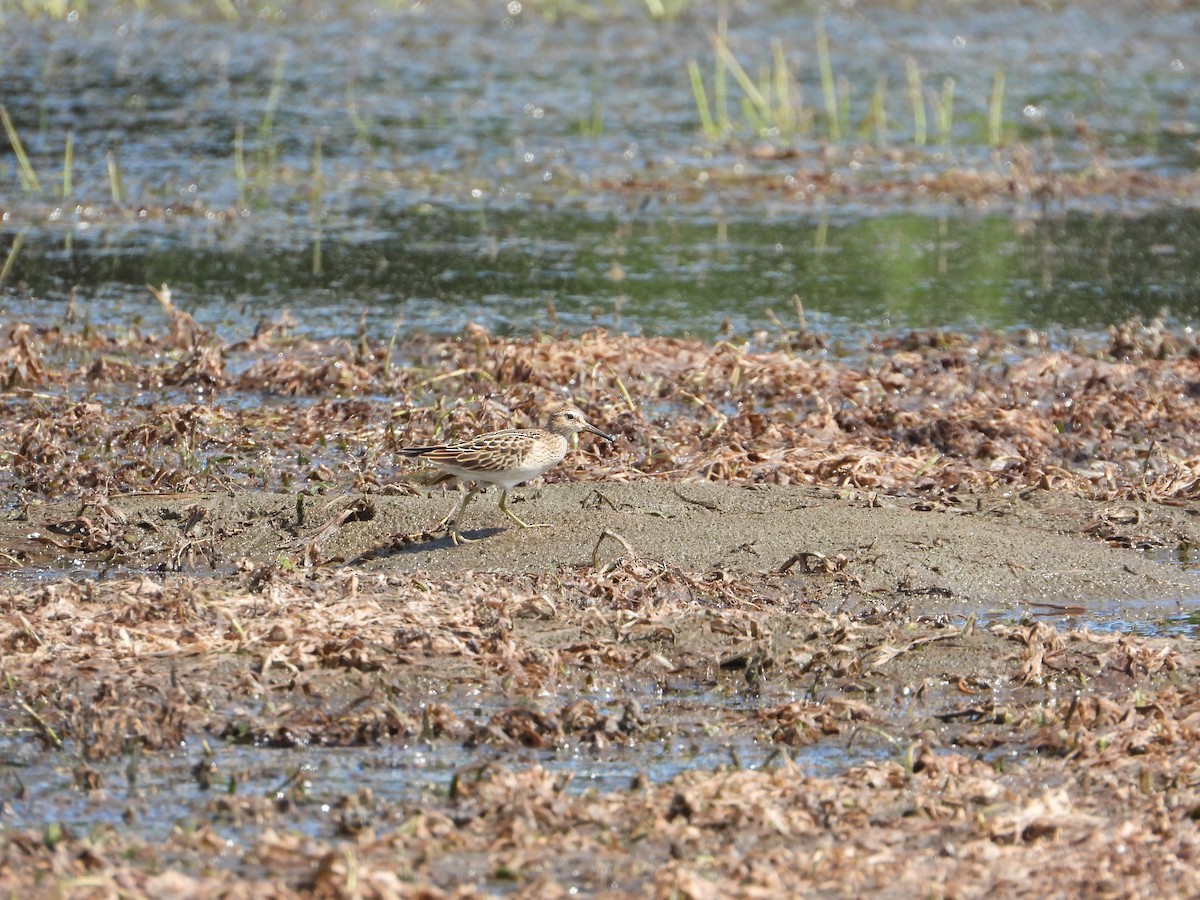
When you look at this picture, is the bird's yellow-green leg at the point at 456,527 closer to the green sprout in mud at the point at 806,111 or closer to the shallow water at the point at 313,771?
the shallow water at the point at 313,771

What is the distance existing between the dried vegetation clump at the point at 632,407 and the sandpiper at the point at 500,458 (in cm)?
87

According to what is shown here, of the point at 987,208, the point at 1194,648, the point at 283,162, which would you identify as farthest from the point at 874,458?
the point at 283,162

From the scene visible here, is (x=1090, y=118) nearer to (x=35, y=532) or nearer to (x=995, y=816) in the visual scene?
(x=35, y=532)

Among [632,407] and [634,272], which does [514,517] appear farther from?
[634,272]

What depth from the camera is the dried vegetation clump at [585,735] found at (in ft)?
18.0

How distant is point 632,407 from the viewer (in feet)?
35.3

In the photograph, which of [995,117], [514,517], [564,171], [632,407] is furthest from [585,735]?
[995,117]

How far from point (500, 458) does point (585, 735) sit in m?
2.23

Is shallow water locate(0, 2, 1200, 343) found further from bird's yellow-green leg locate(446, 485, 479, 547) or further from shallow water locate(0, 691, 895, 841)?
shallow water locate(0, 691, 895, 841)

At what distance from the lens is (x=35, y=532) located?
8.67 metres

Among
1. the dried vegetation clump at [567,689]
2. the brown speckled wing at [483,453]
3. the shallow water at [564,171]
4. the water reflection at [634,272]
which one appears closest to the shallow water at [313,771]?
the dried vegetation clump at [567,689]

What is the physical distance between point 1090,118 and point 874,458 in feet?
39.5

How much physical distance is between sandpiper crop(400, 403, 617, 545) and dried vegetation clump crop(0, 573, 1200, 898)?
26.1 inches

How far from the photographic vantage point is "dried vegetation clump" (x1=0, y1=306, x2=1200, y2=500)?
9695mm
